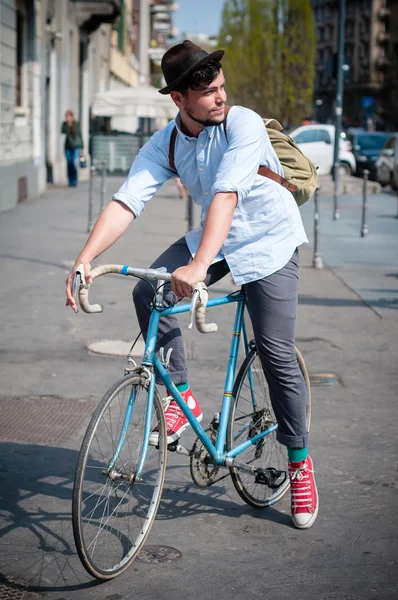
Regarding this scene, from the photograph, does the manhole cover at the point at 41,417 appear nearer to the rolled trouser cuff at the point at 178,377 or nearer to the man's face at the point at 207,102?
the rolled trouser cuff at the point at 178,377

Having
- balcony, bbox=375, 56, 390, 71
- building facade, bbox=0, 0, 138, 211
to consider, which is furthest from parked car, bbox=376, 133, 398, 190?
balcony, bbox=375, 56, 390, 71

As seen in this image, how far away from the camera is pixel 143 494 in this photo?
3766mm

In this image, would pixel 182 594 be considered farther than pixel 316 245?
No

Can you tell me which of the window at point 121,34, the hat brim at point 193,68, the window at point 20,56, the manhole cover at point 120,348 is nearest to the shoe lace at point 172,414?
the hat brim at point 193,68

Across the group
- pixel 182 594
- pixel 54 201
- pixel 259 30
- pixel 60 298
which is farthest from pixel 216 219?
pixel 259 30

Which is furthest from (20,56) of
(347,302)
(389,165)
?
(347,302)

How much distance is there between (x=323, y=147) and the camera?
110 ft

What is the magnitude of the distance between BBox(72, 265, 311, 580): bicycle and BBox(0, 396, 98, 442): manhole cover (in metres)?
1.36

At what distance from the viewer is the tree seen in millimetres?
55094

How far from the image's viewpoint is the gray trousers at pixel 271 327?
156 inches

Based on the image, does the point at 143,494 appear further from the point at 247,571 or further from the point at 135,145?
the point at 135,145

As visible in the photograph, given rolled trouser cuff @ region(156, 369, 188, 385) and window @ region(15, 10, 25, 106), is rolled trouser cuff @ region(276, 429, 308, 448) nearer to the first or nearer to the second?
rolled trouser cuff @ region(156, 369, 188, 385)

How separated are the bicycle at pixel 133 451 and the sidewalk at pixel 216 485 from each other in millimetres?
155

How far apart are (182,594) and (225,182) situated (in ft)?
4.74
